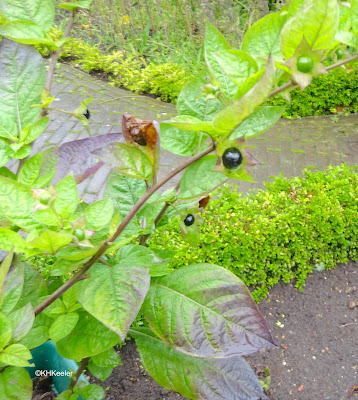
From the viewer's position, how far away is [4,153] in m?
0.85

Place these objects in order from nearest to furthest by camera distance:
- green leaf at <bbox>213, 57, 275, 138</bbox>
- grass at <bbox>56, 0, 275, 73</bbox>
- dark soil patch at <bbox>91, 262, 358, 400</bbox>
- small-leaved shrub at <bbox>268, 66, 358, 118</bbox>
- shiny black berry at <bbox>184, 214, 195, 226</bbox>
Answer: green leaf at <bbox>213, 57, 275, 138</bbox> < shiny black berry at <bbox>184, 214, 195, 226</bbox> < dark soil patch at <bbox>91, 262, 358, 400</bbox> < small-leaved shrub at <bbox>268, 66, 358, 118</bbox> < grass at <bbox>56, 0, 275, 73</bbox>

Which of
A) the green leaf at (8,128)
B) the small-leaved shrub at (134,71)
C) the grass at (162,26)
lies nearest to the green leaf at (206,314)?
the green leaf at (8,128)

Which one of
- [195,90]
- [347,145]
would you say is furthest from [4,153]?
[347,145]

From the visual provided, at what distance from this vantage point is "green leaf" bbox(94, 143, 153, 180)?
64 centimetres

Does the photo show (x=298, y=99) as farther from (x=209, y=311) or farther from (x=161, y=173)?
(x=209, y=311)

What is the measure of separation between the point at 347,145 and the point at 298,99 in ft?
3.41

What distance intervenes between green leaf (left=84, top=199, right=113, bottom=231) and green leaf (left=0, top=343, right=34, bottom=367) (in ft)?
0.84

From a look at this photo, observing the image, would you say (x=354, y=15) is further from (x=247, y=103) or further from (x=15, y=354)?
(x=15, y=354)

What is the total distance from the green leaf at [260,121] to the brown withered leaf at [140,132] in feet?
0.44

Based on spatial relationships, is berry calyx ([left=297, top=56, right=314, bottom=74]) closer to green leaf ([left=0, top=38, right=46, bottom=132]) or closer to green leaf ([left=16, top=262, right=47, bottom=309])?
green leaf ([left=0, top=38, right=46, bottom=132])

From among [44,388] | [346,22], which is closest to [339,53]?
[346,22]

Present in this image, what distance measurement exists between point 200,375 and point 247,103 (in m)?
0.77

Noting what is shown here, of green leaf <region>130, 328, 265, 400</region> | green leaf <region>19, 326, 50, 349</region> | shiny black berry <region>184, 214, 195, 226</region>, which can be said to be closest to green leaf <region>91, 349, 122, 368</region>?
Result: green leaf <region>130, 328, 265, 400</region>

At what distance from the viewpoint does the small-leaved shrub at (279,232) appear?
2646 mm
